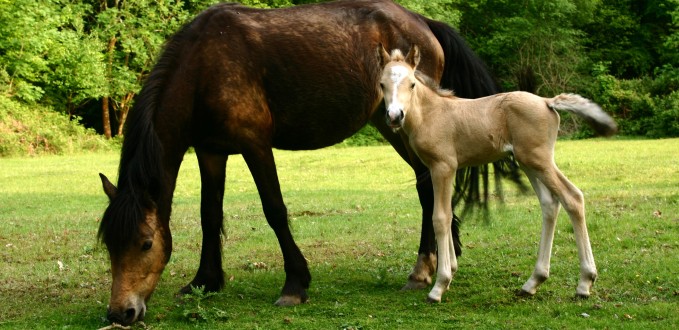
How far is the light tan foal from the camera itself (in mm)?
6422

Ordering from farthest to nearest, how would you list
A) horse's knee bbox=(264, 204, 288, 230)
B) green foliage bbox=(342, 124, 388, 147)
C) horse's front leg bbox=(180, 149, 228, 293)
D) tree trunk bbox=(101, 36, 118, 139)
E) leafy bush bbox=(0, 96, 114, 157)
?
tree trunk bbox=(101, 36, 118, 139) < green foliage bbox=(342, 124, 388, 147) < leafy bush bbox=(0, 96, 114, 157) < horse's front leg bbox=(180, 149, 228, 293) < horse's knee bbox=(264, 204, 288, 230)

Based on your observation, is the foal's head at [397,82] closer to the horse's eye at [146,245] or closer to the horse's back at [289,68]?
the horse's back at [289,68]

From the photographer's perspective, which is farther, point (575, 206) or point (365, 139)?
point (365, 139)

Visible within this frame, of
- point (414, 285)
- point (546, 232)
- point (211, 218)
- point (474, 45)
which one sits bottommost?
point (474, 45)

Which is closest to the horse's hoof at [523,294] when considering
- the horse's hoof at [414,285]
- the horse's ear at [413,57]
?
the horse's hoof at [414,285]

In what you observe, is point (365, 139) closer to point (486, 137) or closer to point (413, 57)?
point (413, 57)

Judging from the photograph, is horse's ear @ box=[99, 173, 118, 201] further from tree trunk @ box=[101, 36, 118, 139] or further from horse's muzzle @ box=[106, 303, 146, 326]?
tree trunk @ box=[101, 36, 118, 139]

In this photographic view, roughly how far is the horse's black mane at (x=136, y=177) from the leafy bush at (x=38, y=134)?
84.3ft

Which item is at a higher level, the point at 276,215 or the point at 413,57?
the point at 413,57

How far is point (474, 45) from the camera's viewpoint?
50281mm

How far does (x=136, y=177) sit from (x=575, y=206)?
3.41m

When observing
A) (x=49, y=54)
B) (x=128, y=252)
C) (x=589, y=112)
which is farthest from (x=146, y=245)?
(x=49, y=54)

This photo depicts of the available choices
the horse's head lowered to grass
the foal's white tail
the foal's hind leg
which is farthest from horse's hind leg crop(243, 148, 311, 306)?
the foal's white tail

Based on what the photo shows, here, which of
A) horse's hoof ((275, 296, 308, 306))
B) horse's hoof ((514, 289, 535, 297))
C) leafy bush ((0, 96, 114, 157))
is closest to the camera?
A: horse's hoof ((514, 289, 535, 297))
